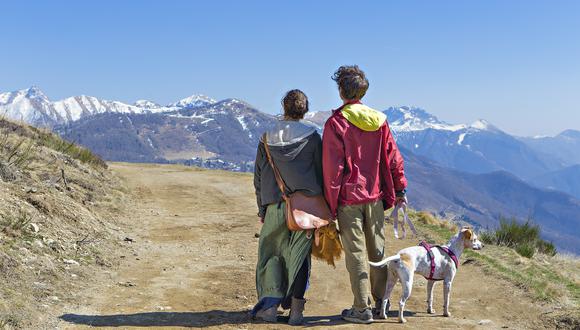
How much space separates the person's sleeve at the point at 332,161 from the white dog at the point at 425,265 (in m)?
0.90

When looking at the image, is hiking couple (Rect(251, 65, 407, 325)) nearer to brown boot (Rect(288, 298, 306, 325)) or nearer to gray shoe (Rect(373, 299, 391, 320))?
brown boot (Rect(288, 298, 306, 325))

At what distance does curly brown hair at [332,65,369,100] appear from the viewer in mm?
5855

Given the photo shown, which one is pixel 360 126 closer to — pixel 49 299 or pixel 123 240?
pixel 49 299

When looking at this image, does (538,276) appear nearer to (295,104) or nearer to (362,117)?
(362,117)

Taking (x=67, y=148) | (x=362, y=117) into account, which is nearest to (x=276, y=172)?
(x=362, y=117)

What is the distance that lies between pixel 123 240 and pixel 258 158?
5.14 meters

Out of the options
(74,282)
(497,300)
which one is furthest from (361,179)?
(74,282)

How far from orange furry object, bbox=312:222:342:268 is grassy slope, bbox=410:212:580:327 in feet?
9.84

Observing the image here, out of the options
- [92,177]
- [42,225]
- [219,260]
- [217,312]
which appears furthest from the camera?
[92,177]

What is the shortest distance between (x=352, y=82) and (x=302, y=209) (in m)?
1.44

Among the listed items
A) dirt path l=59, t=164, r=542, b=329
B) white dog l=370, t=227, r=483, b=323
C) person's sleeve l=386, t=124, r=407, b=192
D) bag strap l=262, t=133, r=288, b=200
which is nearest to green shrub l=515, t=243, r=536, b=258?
dirt path l=59, t=164, r=542, b=329

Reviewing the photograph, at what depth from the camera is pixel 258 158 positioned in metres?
6.12

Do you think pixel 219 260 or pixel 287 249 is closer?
pixel 287 249

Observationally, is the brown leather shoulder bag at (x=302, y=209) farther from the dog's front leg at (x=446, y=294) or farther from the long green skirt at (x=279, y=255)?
the dog's front leg at (x=446, y=294)
